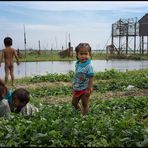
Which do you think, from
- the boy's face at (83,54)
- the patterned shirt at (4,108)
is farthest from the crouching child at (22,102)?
the boy's face at (83,54)

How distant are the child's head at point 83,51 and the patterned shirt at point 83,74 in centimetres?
11

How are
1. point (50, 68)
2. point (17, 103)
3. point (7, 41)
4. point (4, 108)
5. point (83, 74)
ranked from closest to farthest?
point (4, 108)
point (17, 103)
point (83, 74)
point (7, 41)
point (50, 68)

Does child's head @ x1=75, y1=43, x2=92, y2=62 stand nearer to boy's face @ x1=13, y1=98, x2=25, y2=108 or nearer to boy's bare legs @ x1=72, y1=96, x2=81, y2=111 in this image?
boy's bare legs @ x1=72, y1=96, x2=81, y2=111

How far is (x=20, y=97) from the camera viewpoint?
24.5 feet

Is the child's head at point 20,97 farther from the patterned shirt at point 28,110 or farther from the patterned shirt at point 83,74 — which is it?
the patterned shirt at point 83,74

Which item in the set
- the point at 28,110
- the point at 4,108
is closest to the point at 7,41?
the point at 28,110

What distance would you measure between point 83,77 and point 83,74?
0.06m

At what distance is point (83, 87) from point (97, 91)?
4.73 meters

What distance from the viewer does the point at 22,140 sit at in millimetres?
5328

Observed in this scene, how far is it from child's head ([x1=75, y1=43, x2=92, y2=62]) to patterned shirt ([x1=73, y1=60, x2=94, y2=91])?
106 millimetres

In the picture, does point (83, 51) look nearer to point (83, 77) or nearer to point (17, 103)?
point (83, 77)

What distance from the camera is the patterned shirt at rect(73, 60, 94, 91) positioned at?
8.29 m

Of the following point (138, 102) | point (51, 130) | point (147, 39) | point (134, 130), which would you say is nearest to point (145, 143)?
point (134, 130)

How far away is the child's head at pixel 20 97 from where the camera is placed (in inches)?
292
